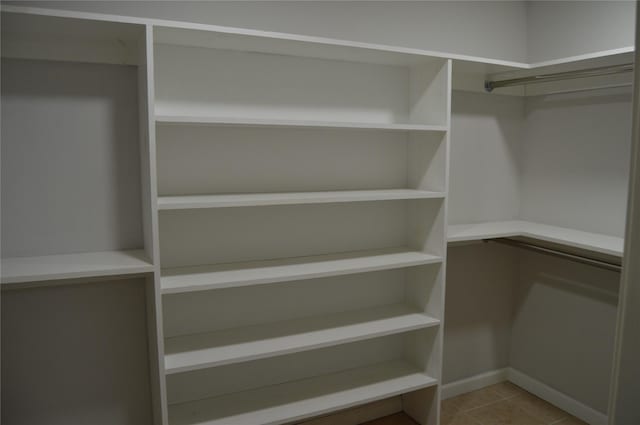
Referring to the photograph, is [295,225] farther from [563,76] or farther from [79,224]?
[563,76]

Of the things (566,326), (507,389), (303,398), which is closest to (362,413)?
(303,398)

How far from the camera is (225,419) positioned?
2.00m

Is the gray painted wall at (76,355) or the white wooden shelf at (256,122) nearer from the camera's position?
the white wooden shelf at (256,122)

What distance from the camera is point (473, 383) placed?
296cm

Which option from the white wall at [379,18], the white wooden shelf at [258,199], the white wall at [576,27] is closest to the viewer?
the white wooden shelf at [258,199]

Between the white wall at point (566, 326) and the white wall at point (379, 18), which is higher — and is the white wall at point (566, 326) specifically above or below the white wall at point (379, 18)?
below

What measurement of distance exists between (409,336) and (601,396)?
1.10m

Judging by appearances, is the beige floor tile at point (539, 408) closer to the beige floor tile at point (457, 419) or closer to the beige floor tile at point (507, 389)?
the beige floor tile at point (507, 389)

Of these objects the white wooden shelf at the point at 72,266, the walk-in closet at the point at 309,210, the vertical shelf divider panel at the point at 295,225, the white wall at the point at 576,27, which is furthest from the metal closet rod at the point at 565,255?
the white wooden shelf at the point at 72,266

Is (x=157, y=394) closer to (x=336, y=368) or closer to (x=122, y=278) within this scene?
(x=122, y=278)

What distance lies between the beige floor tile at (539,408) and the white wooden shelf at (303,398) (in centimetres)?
82

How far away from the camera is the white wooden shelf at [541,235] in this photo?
224cm

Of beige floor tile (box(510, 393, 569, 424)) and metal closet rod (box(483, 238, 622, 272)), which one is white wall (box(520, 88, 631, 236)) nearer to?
metal closet rod (box(483, 238, 622, 272))

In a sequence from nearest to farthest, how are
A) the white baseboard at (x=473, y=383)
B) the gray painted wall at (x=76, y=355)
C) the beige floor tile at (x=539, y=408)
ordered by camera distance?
the gray painted wall at (x=76, y=355) < the beige floor tile at (x=539, y=408) < the white baseboard at (x=473, y=383)
